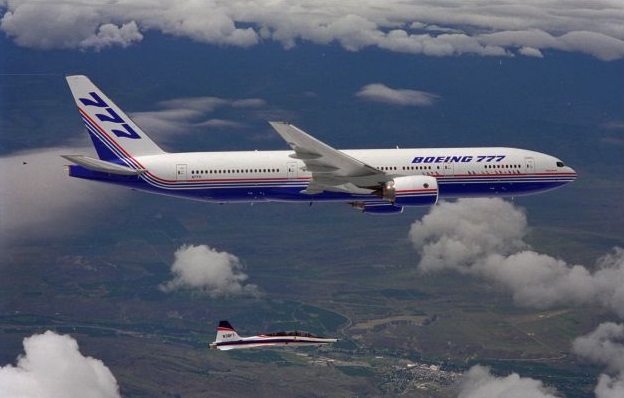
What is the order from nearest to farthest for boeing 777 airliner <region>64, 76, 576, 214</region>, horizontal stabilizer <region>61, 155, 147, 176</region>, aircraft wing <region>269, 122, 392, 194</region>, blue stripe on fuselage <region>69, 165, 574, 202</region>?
1. aircraft wing <region>269, 122, 392, 194</region>
2. horizontal stabilizer <region>61, 155, 147, 176</region>
3. boeing 777 airliner <region>64, 76, 576, 214</region>
4. blue stripe on fuselage <region>69, 165, 574, 202</region>

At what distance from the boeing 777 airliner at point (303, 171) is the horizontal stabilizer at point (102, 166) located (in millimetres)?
110

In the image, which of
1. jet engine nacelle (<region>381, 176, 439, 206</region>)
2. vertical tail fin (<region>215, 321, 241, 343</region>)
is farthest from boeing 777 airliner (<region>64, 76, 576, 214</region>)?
vertical tail fin (<region>215, 321, 241, 343</region>)

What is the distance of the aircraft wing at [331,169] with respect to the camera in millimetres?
86375

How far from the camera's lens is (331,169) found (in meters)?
91.2

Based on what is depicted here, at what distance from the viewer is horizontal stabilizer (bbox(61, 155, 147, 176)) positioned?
299 feet

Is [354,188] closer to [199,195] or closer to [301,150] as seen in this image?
[301,150]

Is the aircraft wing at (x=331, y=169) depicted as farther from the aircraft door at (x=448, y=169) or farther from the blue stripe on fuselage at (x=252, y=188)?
the aircraft door at (x=448, y=169)

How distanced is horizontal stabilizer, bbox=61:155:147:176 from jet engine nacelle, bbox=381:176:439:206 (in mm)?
27842

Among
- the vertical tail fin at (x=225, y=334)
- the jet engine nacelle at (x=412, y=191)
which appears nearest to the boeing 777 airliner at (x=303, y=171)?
the jet engine nacelle at (x=412, y=191)

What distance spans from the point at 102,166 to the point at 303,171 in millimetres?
21924

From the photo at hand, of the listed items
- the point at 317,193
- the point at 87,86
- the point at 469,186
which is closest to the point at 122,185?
the point at 87,86

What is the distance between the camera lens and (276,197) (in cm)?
9556

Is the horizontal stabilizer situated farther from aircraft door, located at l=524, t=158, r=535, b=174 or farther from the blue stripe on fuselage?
aircraft door, located at l=524, t=158, r=535, b=174

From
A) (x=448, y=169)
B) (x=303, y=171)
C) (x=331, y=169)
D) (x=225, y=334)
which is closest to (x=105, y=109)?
(x=303, y=171)
